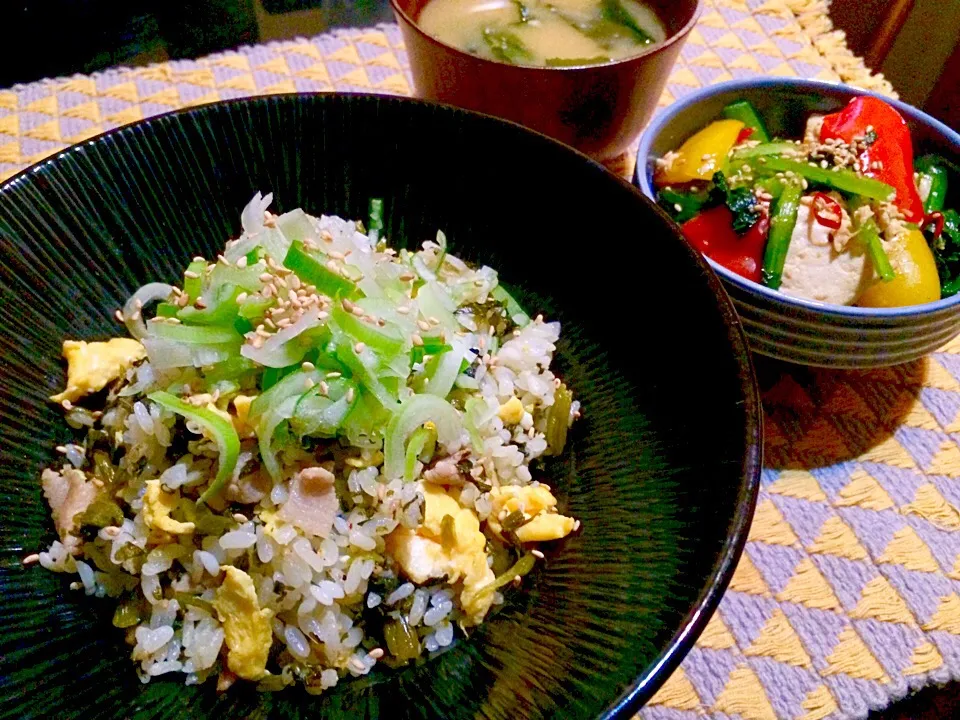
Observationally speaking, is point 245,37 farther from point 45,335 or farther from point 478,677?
point 478,677

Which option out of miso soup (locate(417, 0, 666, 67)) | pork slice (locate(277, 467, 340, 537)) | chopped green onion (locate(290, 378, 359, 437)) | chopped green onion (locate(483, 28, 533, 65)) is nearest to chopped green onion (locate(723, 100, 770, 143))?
miso soup (locate(417, 0, 666, 67))

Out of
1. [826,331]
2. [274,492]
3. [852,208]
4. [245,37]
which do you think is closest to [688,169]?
[852,208]

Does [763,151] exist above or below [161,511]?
above

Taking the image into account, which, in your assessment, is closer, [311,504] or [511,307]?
[311,504]

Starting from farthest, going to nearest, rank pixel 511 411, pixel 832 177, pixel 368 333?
pixel 832 177 → pixel 511 411 → pixel 368 333

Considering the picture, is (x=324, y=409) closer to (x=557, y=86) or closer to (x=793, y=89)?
(x=557, y=86)

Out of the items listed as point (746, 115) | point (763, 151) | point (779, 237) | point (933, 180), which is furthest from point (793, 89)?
point (779, 237)

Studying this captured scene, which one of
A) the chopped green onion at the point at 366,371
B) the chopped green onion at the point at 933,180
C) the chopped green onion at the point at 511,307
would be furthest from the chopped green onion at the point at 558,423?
the chopped green onion at the point at 933,180
